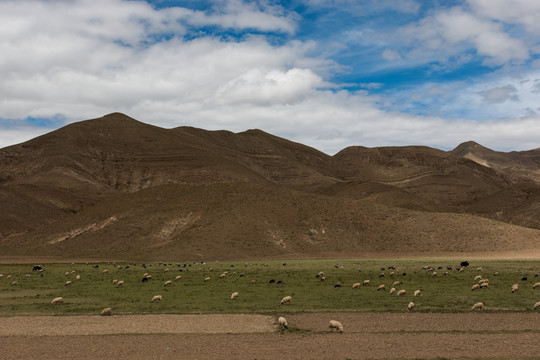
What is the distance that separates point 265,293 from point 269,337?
14.4 meters

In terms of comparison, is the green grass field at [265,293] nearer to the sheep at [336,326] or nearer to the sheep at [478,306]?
the sheep at [478,306]

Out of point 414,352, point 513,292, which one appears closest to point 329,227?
point 513,292

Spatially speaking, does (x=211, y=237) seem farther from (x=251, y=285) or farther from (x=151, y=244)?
(x=251, y=285)

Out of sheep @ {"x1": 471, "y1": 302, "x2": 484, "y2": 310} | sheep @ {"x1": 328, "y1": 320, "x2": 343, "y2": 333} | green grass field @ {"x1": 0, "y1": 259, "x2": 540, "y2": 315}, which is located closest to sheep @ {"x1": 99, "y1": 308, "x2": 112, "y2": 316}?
green grass field @ {"x1": 0, "y1": 259, "x2": 540, "y2": 315}

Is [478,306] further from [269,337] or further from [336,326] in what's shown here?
[269,337]

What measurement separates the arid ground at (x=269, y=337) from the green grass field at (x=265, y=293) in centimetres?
257

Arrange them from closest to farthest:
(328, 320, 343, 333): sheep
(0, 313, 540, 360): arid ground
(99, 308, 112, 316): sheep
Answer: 1. (0, 313, 540, 360): arid ground
2. (328, 320, 343, 333): sheep
3. (99, 308, 112, 316): sheep

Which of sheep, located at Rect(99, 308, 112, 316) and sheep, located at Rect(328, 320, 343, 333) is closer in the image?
sheep, located at Rect(328, 320, 343, 333)

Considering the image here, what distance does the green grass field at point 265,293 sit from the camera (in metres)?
32.5

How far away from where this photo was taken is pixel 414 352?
21094mm

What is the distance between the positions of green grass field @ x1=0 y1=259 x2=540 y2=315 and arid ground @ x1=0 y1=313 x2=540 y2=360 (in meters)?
2.57

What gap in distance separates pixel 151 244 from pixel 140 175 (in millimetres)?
89165

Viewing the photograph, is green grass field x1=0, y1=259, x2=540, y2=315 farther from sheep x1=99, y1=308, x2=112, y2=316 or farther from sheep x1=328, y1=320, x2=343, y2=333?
sheep x1=328, y1=320, x2=343, y2=333

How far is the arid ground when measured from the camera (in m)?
21.3
